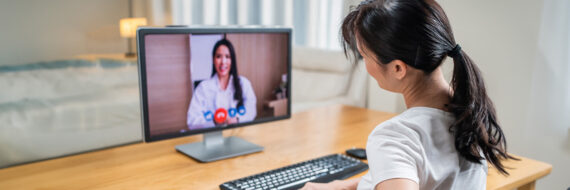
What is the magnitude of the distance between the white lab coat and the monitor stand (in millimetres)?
84

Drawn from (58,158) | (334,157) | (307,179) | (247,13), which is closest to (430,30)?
(307,179)

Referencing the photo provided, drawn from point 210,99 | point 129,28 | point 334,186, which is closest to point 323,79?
point 129,28

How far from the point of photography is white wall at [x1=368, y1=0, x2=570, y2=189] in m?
1.59

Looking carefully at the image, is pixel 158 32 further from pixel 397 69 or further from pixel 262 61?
pixel 397 69

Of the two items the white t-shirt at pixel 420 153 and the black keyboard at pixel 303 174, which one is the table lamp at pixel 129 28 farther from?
the white t-shirt at pixel 420 153

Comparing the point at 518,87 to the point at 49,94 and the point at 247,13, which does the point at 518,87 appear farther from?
the point at 247,13

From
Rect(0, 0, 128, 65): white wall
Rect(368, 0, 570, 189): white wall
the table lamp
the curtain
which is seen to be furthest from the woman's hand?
the curtain

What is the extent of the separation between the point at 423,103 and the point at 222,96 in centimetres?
68

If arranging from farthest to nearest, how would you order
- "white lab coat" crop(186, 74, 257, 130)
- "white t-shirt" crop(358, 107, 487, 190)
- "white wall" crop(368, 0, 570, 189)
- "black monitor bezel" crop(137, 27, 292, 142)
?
"white wall" crop(368, 0, 570, 189) → "white lab coat" crop(186, 74, 257, 130) → "black monitor bezel" crop(137, 27, 292, 142) → "white t-shirt" crop(358, 107, 487, 190)

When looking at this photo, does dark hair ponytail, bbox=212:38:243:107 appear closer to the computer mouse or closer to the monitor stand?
the monitor stand

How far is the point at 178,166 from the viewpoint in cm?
127

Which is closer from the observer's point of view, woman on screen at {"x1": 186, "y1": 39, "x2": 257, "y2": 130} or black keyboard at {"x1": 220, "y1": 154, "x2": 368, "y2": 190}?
black keyboard at {"x1": 220, "y1": 154, "x2": 368, "y2": 190}

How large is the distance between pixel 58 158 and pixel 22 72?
545 millimetres

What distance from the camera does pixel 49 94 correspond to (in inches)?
64.5
